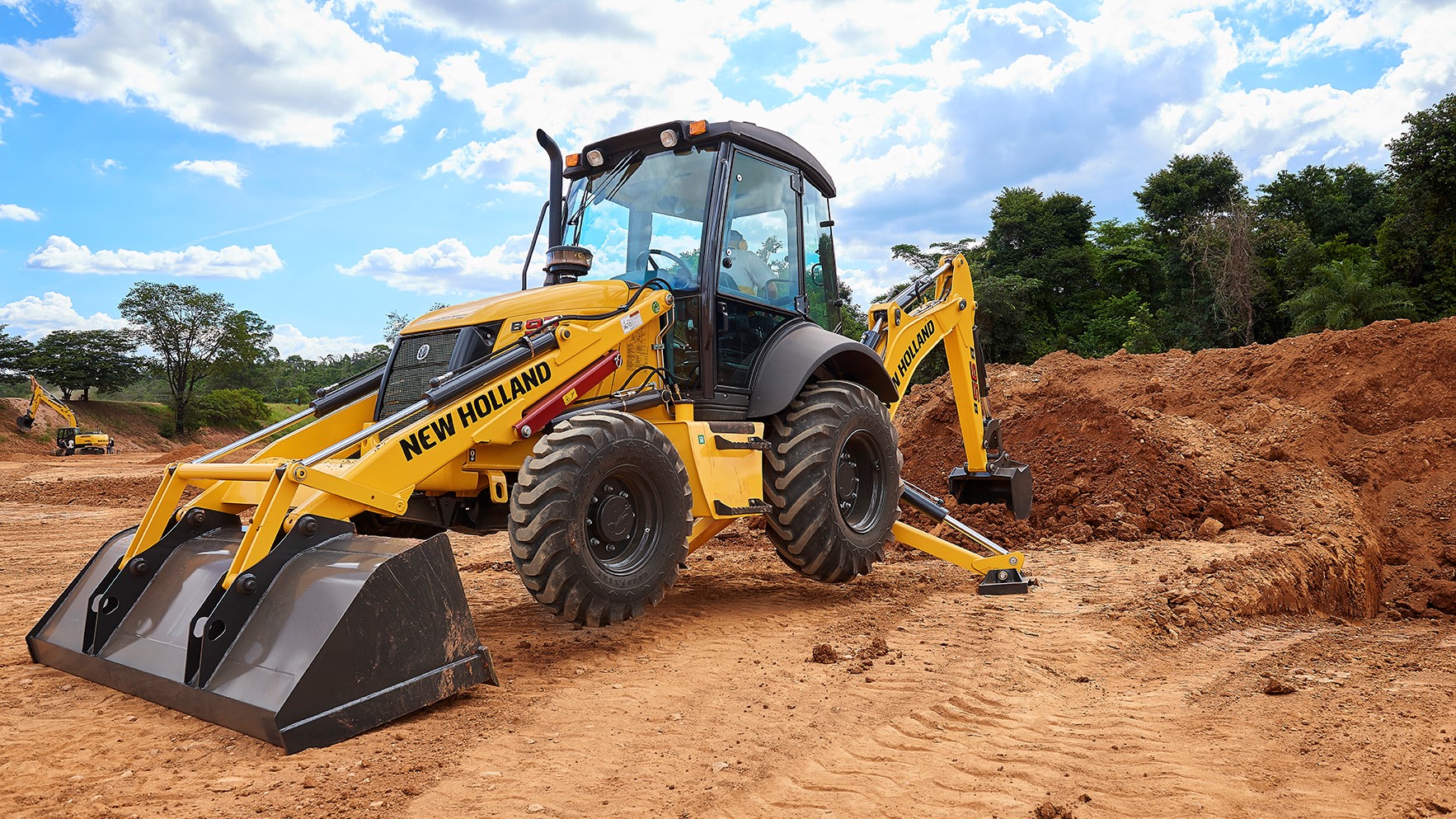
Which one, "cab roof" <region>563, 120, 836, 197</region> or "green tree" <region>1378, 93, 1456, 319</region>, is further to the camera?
"green tree" <region>1378, 93, 1456, 319</region>

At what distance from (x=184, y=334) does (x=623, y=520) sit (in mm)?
52901

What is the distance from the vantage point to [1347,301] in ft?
80.8

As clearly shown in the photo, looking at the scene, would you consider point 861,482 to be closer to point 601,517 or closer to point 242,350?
point 601,517

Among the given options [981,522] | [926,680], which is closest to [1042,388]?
[981,522]

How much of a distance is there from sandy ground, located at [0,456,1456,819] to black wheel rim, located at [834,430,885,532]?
2.48 ft

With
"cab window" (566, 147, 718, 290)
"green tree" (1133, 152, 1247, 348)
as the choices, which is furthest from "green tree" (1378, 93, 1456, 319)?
"cab window" (566, 147, 718, 290)

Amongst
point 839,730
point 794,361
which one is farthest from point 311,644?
point 794,361

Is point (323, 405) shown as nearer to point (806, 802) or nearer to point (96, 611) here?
point (96, 611)

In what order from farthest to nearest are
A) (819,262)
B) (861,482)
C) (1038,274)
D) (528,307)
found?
(1038,274)
(819,262)
(861,482)
(528,307)

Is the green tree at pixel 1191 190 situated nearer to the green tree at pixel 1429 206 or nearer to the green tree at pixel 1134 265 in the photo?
the green tree at pixel 1134 265

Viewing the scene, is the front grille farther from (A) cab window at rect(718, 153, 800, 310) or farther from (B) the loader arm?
(A) cab window at rect(718, 153, 800, 310)

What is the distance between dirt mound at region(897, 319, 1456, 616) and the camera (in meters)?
8.93

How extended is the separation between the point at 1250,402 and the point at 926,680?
991 centimetres

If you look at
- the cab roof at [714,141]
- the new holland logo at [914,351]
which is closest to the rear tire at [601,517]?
the cab roof at [714,141]
